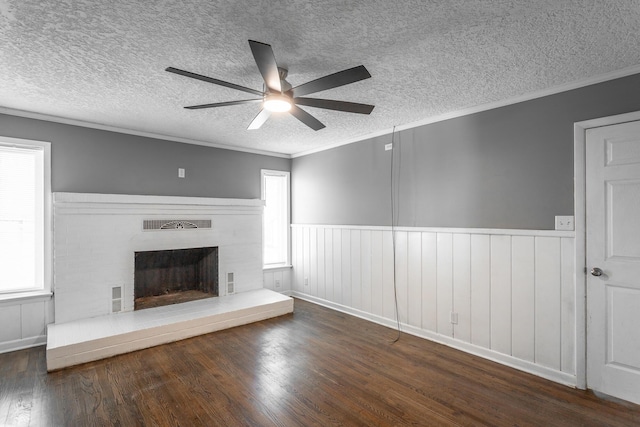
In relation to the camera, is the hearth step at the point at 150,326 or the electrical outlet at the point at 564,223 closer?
the electrical outlet at the point at 564,223

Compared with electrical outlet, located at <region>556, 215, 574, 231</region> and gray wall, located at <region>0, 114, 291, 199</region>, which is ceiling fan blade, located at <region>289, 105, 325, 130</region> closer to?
electrical outlet, located at <region>556, 215, 574, 231</region>

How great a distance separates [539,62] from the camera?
2.35m

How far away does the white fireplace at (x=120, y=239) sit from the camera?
3.60 m

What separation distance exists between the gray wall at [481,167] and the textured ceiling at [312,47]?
0.23 meters

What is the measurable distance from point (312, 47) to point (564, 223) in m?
2.50

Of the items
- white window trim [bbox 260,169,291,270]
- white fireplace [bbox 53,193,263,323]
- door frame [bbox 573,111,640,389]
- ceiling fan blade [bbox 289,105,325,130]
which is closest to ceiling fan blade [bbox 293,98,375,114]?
ceiling fan blade [bbox 289,105,325,130]

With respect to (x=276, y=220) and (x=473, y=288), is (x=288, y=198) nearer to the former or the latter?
(x=276, y=220)

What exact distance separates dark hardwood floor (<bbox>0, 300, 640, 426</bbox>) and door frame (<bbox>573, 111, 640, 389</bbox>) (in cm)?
26

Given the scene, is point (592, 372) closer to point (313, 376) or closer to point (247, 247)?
point (313, 376)

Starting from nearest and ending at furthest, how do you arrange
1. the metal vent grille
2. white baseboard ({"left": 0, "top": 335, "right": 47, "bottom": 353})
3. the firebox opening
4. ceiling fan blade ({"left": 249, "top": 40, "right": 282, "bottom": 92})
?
ceiling fan blade ({"left": 249, "top": 40, "right": 282, "bottom": 92}) < white baseboard ({"left": 0, "top": 335, "right": 47, "bottom": 353}) < the metal vent grille < the firebox opening

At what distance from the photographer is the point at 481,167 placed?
3303 millimetres

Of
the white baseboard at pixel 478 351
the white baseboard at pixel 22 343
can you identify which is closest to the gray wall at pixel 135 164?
the white baseboard at pixel 22 343

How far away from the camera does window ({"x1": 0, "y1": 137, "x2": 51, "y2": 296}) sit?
11.3 feet

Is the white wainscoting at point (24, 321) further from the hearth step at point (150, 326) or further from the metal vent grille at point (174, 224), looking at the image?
the metal vent grille at point (174, 224)
